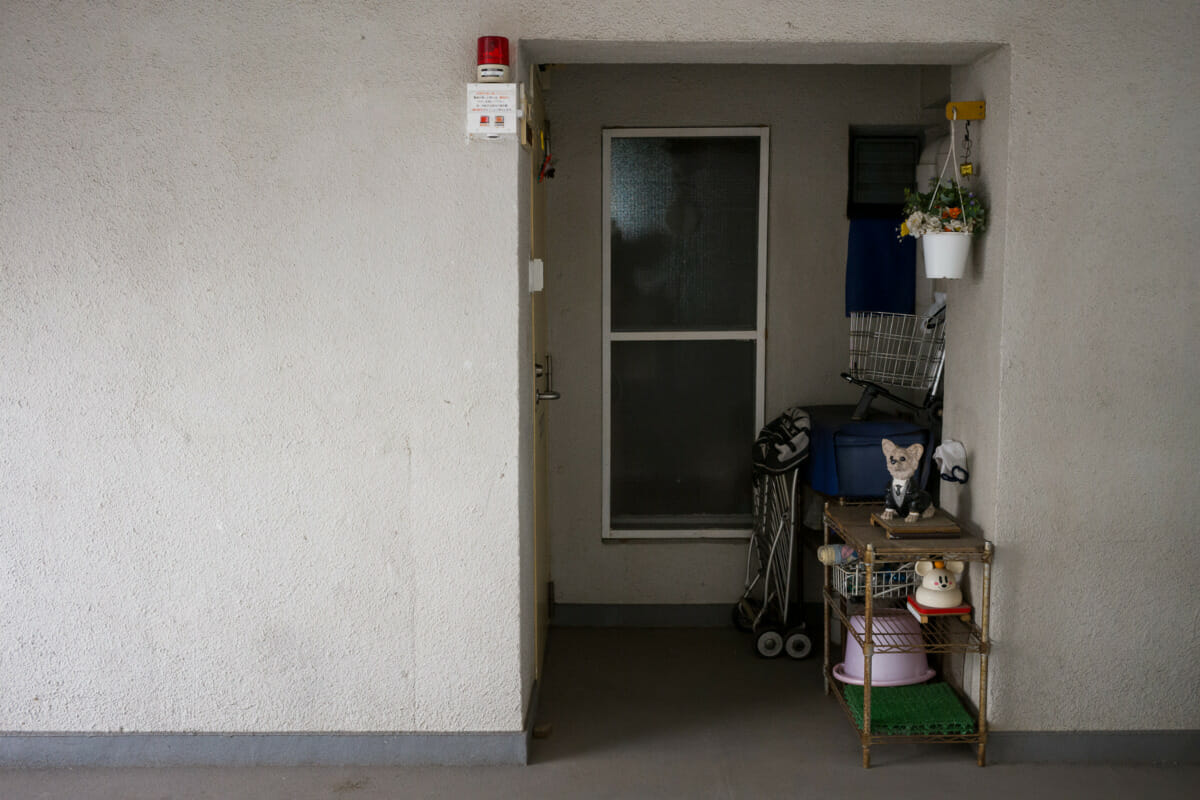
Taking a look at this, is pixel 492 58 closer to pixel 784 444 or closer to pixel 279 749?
pixel 784 444

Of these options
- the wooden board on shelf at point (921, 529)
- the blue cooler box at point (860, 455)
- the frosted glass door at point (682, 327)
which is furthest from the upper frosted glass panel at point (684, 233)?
the wooden board on shelf at point (921, 529)

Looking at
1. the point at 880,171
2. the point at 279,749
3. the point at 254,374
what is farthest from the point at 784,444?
the point at 279,749

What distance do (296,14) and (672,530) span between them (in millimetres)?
2651

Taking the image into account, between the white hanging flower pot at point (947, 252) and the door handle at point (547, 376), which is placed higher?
the white hanging flower pot at point (947, 252)

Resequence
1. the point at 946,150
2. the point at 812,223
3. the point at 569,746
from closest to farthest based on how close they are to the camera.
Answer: the point at 569,746
the point at 946,150
the point at 812,223

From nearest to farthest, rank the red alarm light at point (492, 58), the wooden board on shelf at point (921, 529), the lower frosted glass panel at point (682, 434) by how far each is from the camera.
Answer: the red alarm light at point (492, 58) < the wooden board on shelf at point (921, 529) < the lower frosted glass panel at point (682, 434)

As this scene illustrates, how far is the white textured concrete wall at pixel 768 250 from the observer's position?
175 inches

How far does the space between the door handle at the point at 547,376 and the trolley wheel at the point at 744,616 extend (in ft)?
4.02

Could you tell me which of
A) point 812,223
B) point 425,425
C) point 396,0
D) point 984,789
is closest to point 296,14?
point 396,0

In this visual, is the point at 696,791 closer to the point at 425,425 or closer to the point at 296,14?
the point at 425,425

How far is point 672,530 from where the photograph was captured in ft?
15.3

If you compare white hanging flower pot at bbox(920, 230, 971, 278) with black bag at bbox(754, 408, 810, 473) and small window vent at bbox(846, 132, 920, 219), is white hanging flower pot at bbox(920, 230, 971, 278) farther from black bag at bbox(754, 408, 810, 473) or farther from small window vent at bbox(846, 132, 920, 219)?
small window vent at bbox(846, 132, 920, 219)

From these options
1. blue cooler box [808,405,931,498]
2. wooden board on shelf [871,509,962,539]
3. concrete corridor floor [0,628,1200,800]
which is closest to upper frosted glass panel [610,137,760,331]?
blue cooler box [808,405,931,498]

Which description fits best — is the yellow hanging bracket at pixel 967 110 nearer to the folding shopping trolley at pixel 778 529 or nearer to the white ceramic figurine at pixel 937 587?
the folding shopping trolley at pixel 778 529
